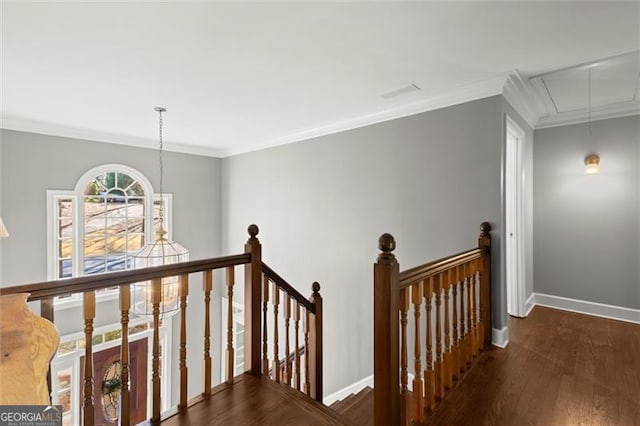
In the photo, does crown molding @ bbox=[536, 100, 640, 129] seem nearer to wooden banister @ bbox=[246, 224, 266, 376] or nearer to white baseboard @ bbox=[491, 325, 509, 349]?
white baseboard @ bbox=[491, 325, 509, 349]

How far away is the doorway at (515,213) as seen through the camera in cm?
320

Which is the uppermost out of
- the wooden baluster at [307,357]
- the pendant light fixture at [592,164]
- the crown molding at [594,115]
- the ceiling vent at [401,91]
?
the ceiling vent at [401,91]

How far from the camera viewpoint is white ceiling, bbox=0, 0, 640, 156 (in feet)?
5.66

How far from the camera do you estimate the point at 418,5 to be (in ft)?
5.45

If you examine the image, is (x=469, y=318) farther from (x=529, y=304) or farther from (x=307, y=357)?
(x=529, y=304)

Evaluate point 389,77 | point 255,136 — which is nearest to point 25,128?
point 255,136

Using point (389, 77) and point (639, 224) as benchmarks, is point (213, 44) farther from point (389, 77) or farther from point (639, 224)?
point (639, 224)

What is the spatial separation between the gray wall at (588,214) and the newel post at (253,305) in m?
3.66

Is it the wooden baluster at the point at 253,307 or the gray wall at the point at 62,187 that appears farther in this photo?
the gray wall at the point at 62,187

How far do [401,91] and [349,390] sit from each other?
3.38 meters

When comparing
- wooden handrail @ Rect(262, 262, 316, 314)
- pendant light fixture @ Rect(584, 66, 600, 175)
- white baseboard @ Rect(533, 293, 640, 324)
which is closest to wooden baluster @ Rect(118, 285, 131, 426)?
wooden handrail @ Rect(262, 262, 316, 314)

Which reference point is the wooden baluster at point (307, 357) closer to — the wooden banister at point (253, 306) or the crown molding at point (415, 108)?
the wooden banister at point (253, 306)

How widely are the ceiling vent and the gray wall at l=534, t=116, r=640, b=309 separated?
84.6 inches

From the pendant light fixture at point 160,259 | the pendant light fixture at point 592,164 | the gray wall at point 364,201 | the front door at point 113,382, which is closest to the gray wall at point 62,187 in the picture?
the front door at point 113,382
